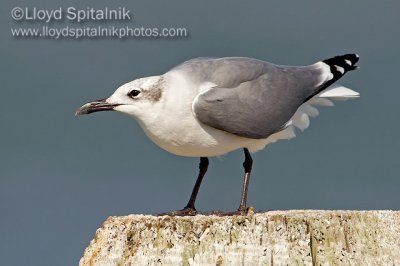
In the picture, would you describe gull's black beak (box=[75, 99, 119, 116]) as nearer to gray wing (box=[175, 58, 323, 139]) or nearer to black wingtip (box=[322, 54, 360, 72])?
gray wing (box=[175, 58, 323, 139])

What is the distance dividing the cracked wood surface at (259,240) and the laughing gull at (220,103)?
4.49 ft

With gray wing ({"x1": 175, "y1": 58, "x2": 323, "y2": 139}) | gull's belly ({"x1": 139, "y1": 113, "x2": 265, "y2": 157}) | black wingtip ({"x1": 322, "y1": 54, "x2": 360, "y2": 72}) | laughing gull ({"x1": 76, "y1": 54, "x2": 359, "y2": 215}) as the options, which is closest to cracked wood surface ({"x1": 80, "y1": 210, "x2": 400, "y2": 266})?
gull's belly ({"x1": 139, "y1": 113, "x2": 265, "y2": 157})

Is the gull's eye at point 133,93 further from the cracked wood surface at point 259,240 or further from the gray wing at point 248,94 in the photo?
the cracked wood surface at point 259,240

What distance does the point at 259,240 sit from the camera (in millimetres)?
5398

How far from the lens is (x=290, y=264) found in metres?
5.31

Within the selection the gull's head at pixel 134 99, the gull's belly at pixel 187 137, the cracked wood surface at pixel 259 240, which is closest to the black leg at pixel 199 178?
the gull's belly at pixel 187 137

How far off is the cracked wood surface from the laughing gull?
1368 mm

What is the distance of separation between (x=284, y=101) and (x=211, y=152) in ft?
3.61

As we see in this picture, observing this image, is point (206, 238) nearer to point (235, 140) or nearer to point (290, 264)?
point (290, 264)

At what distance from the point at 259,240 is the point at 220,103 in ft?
6.41

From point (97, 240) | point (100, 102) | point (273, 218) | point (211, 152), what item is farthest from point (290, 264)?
point (100, 102)

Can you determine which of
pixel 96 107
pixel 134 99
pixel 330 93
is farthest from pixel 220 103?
pixel 330 93

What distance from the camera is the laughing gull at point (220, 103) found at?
6820 mm

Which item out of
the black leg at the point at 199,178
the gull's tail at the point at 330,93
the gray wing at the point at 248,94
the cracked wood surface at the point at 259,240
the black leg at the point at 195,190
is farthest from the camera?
the gull's tail at the point at 330,93
